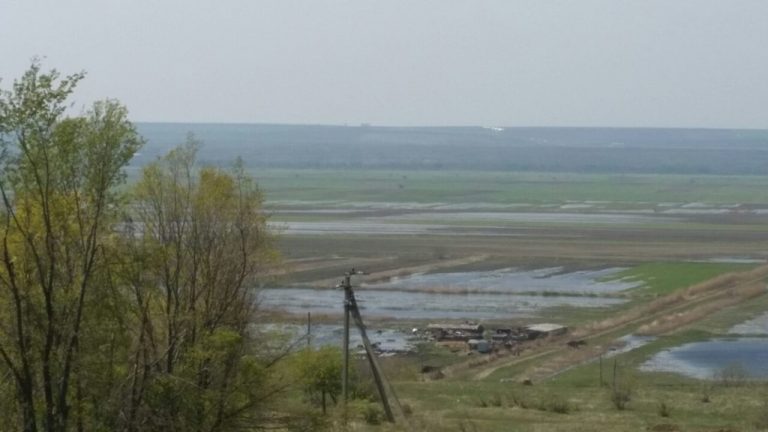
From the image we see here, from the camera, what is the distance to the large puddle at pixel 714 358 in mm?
40219

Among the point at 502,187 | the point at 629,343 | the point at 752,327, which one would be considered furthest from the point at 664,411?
the point at 502,187

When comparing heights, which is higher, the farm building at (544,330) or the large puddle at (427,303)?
the farm building at (544,330)

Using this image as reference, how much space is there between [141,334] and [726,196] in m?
116

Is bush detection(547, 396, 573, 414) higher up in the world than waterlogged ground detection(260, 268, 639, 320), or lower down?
higher up

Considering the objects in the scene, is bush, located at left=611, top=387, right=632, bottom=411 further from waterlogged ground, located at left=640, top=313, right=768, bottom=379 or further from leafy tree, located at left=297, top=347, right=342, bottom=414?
waterlogged ground, located at left=640, top=313, right=768, bottom=379

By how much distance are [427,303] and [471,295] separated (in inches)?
127

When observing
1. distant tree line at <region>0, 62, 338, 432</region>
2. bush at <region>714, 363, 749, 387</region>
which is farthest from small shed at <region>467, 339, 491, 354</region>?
distant tree line at <region>0, 62, 338, 432</region>

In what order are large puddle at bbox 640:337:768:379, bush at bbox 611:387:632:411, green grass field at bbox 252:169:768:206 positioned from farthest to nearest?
green grass field at bbox 252:169:768:206, large puddle at bbox 640:337:768:379, bush at bbox 611:387:632:411

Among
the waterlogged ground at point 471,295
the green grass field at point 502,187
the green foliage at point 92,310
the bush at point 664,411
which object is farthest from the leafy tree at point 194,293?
the green grass field at point 502,187

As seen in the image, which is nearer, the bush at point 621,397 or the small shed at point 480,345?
the bush at point 621,397

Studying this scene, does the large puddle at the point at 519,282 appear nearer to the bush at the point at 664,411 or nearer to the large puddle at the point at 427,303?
the large puddle at the point at 427,303

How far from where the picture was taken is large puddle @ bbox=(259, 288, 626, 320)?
172 ft

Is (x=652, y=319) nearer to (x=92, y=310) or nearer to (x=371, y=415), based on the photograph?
(x=371, y=415)

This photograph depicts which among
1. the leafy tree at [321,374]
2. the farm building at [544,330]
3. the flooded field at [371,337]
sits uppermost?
the leafy tree at [321,374]
